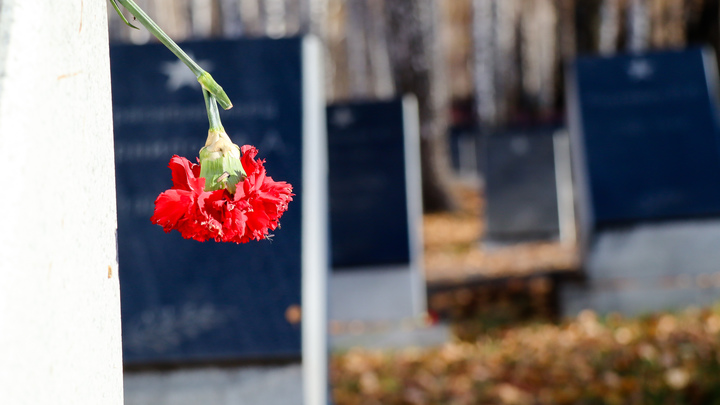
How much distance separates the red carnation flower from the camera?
0.86 metres

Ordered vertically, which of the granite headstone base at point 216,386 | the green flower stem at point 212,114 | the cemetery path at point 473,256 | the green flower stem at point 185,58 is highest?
the green flower stem at point 185,58

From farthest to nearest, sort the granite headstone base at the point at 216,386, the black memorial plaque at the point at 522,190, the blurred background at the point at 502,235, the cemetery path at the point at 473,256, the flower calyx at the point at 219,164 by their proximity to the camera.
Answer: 1. the black memorial plaque at the point at 522,190
2. the cemetery path at the point at 473,256
3. the blurred background at the point at 502,235
4. the granite headstone base at the point at 216,386
5. the flower calyx at the point at 219,164

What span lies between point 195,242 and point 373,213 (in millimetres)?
2739

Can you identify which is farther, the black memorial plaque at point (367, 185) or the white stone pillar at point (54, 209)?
the black memorial plaque at point (367, 185)

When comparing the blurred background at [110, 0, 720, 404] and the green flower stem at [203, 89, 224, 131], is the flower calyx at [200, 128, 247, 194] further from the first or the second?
the blurred background at [110, 0, 720, 404]

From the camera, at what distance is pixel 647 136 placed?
5.56 metres

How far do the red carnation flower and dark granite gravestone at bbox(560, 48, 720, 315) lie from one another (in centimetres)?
495

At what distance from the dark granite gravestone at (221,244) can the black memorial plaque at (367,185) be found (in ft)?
7.10

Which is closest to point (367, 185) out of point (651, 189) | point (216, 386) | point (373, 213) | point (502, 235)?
point (373, 213)

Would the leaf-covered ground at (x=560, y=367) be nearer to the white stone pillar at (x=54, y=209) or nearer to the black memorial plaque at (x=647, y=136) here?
the black memorial plaque at (x=647, y=136)

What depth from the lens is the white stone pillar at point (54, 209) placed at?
0.77 metres

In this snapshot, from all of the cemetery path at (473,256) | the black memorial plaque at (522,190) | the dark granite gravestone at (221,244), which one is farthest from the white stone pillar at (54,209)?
the black memorial plaque at (522,190)

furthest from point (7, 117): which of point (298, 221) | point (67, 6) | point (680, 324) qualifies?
point (680, 324)

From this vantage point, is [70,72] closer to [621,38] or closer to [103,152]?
[103,152]
